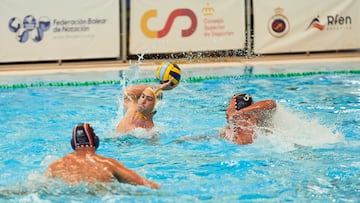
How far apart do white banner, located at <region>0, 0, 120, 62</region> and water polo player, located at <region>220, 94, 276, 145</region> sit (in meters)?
6.01

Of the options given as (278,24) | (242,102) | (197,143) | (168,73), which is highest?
(278,24)

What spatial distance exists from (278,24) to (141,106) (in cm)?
616

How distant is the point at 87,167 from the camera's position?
3502 mm

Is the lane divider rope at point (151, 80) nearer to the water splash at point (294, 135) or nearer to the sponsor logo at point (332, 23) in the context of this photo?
the sponsor logo at point (332, 23)

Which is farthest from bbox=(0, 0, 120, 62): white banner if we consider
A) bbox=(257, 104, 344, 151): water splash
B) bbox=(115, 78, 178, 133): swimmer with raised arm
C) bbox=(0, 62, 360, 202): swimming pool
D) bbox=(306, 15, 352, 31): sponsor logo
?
bbox=(257, 104, 344, 151): water splash

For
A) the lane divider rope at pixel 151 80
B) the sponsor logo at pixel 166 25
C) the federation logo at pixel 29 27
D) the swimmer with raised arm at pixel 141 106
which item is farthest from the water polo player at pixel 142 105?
the federation logo at pixel 29 27

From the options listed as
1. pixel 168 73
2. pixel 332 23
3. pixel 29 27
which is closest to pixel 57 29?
pixel 29 27

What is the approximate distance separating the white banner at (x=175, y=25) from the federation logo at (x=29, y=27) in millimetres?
1439

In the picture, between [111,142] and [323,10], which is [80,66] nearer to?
[323,10]

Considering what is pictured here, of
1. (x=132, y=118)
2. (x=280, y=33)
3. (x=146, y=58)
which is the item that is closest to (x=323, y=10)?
(x=280, y=33)

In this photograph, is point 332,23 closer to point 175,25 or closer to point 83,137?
point 175,25

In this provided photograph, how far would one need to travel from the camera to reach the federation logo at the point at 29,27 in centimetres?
1024

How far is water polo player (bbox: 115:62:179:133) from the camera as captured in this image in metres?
4.99

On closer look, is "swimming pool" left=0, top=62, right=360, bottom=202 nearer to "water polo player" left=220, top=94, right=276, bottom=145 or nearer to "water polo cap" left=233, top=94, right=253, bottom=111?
"water polo player" left=220, top=94, right=276, bottom=145
